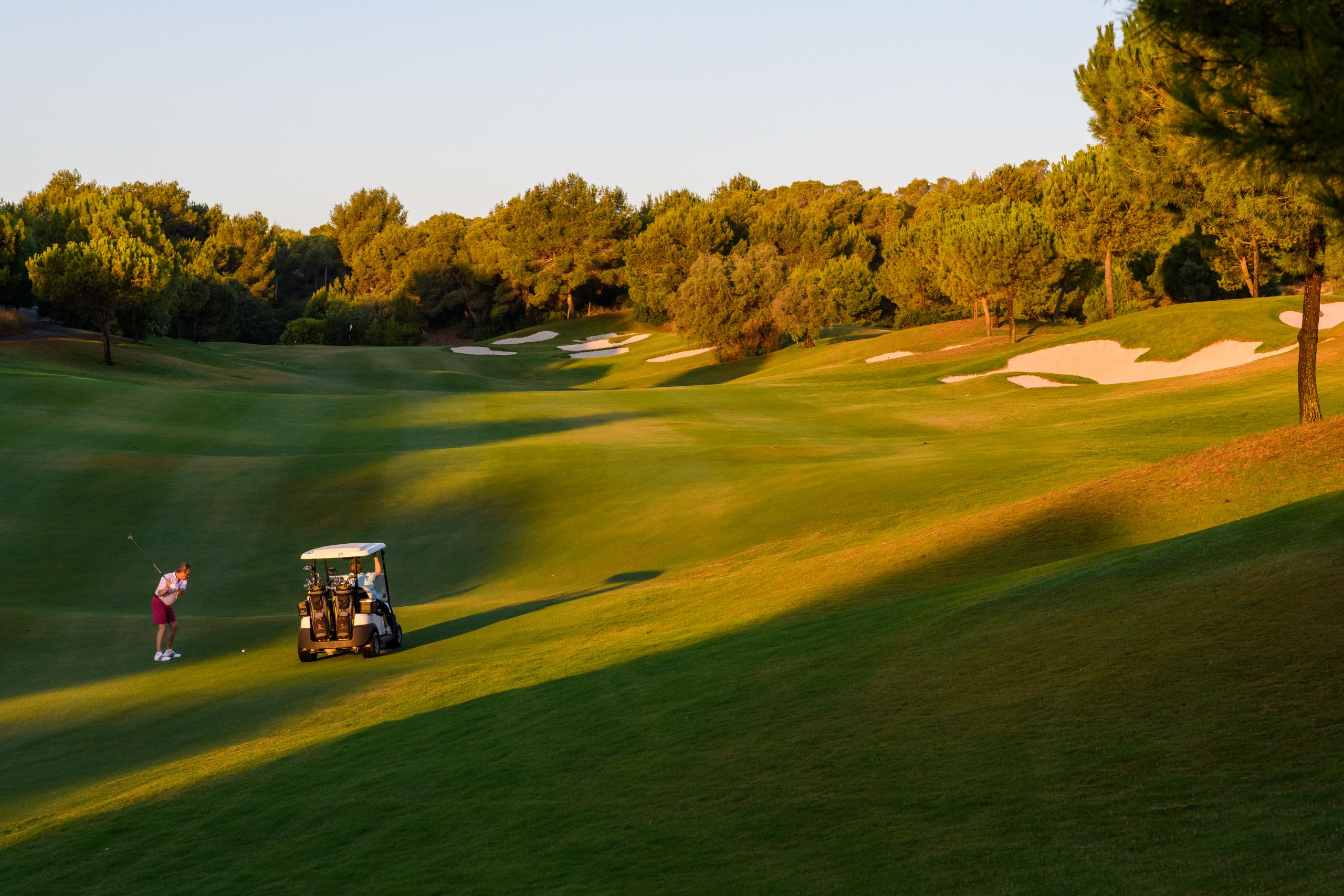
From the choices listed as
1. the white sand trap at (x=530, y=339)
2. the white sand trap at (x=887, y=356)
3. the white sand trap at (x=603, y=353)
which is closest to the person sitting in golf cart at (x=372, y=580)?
the white sand trap at (x=887, y=356)

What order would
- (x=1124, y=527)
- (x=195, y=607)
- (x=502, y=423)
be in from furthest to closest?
(x=502, y=423), (x=195, y=607), (x=1124, y=527)

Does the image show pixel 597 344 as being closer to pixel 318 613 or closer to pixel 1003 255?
pixel 1003 255

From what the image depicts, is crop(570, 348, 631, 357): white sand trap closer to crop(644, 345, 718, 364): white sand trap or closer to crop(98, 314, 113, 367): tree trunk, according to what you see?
crop(644, 345, 718, 364): white sand trap

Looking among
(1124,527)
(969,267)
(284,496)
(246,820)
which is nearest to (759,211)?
(969,267)

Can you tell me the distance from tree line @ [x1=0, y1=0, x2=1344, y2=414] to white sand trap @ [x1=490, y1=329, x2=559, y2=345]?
843 centimetres

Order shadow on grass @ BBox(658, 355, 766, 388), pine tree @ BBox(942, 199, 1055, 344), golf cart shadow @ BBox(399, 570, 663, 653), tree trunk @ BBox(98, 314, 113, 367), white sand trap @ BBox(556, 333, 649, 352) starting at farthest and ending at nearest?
white sand trap @ BBox(556, 333, 649, 352)
shadow on grass @ BBox(658, 355, 766, 388)
pine tree @ BBox(942, 199, 1055, 344)
tree trunk @ BBox(98, 314, 113, 367)
golf cart shadow @ BBox(399, 570, 663, 653)

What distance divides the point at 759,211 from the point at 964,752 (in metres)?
123

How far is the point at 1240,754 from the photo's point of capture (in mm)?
7852

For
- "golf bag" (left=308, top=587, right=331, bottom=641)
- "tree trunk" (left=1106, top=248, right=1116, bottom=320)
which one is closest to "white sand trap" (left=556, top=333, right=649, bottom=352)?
"tree trunk" (left=1106, top=248, right=1116, bottom=320)

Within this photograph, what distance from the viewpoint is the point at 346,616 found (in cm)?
1988

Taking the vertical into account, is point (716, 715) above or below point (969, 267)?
below

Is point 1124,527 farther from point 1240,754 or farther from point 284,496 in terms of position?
point 284,496

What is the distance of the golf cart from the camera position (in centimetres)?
1956

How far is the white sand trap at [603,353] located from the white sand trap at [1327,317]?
55991 mm
